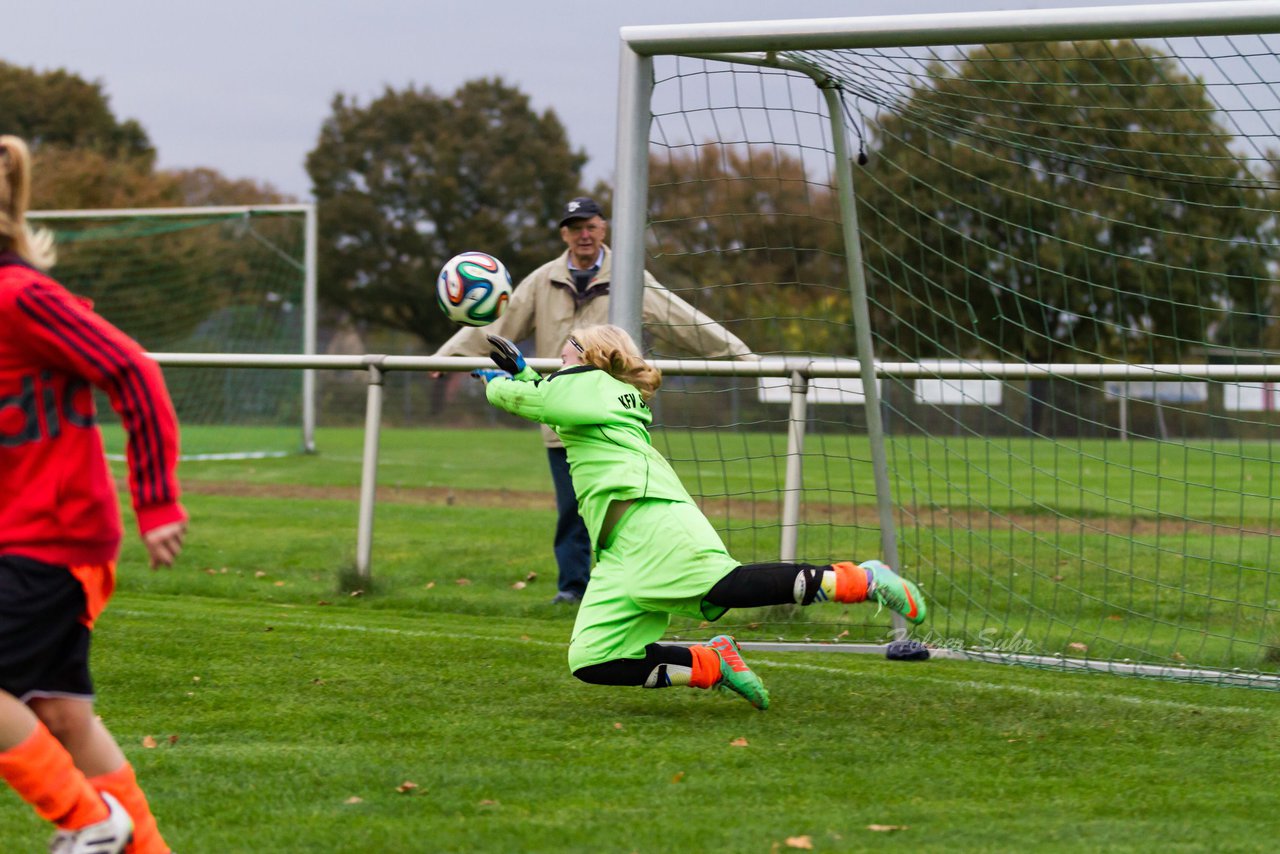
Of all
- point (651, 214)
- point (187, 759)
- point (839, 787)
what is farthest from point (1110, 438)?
point (187, 759)

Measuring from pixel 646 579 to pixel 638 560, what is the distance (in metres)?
0.08

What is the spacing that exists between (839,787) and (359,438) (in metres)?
25.7

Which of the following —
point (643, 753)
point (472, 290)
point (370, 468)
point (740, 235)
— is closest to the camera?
point (643, 753)

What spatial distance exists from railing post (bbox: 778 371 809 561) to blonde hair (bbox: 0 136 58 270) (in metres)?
4.53

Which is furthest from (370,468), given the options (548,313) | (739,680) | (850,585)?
(850,585)

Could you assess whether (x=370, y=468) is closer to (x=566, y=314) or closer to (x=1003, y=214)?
(x=566, y=314)

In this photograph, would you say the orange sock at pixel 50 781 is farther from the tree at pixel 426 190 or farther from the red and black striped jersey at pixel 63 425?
the tree at pixel 426 190

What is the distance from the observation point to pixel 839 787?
427cm

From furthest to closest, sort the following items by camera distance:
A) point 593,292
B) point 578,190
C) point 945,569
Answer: point 578,190 < point 945,569 < point 593,292

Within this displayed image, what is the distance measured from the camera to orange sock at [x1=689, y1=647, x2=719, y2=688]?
5.35 meters

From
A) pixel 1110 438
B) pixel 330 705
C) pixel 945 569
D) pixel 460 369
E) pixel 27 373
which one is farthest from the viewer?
pixel 1110 438

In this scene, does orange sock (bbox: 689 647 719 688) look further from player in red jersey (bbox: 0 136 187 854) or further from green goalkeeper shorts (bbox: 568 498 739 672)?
player in red jersey (bbox: 0 136 187 854)

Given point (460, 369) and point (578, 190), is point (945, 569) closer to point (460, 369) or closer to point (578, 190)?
point (460, 369)

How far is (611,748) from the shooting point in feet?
15.5
